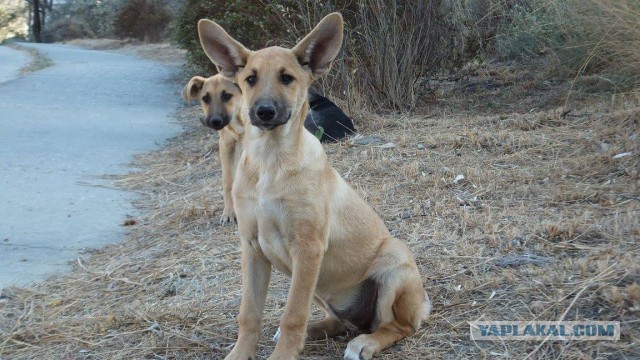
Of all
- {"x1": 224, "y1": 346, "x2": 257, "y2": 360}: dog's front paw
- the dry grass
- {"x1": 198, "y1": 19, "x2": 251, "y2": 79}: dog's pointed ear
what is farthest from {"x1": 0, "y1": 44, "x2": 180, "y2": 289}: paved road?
{"x1": 198, "y1": 19, "x2": 251, "y2": 79}: dog's pointed ear

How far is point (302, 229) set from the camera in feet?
10.9

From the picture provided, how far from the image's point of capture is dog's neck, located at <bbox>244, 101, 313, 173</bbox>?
3.52 meters

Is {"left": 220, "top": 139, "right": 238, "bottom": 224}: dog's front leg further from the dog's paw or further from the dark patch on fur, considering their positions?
the dog's paw

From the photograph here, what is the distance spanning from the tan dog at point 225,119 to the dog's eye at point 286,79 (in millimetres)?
2832

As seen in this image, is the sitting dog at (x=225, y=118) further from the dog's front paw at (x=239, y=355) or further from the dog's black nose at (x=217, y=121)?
the dog's front paw at (x=239, y=355)

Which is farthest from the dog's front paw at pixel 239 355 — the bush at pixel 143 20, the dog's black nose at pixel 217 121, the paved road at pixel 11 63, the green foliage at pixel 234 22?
the bush at pixel 143 20

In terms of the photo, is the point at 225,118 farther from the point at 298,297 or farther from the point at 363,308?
the point at 298,297

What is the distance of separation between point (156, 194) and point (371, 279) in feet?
14.7

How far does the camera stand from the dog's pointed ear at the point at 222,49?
12.6 feet

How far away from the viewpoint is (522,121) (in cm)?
792

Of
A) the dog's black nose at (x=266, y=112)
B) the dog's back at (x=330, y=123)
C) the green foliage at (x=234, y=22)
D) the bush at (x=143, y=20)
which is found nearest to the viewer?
the dog's black nose at (x=266, y=112)

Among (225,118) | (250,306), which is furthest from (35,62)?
(250,306)

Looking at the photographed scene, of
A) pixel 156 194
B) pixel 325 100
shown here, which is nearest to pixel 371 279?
pixel 156 194

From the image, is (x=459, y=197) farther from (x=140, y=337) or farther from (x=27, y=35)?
(x=27, y=35)
